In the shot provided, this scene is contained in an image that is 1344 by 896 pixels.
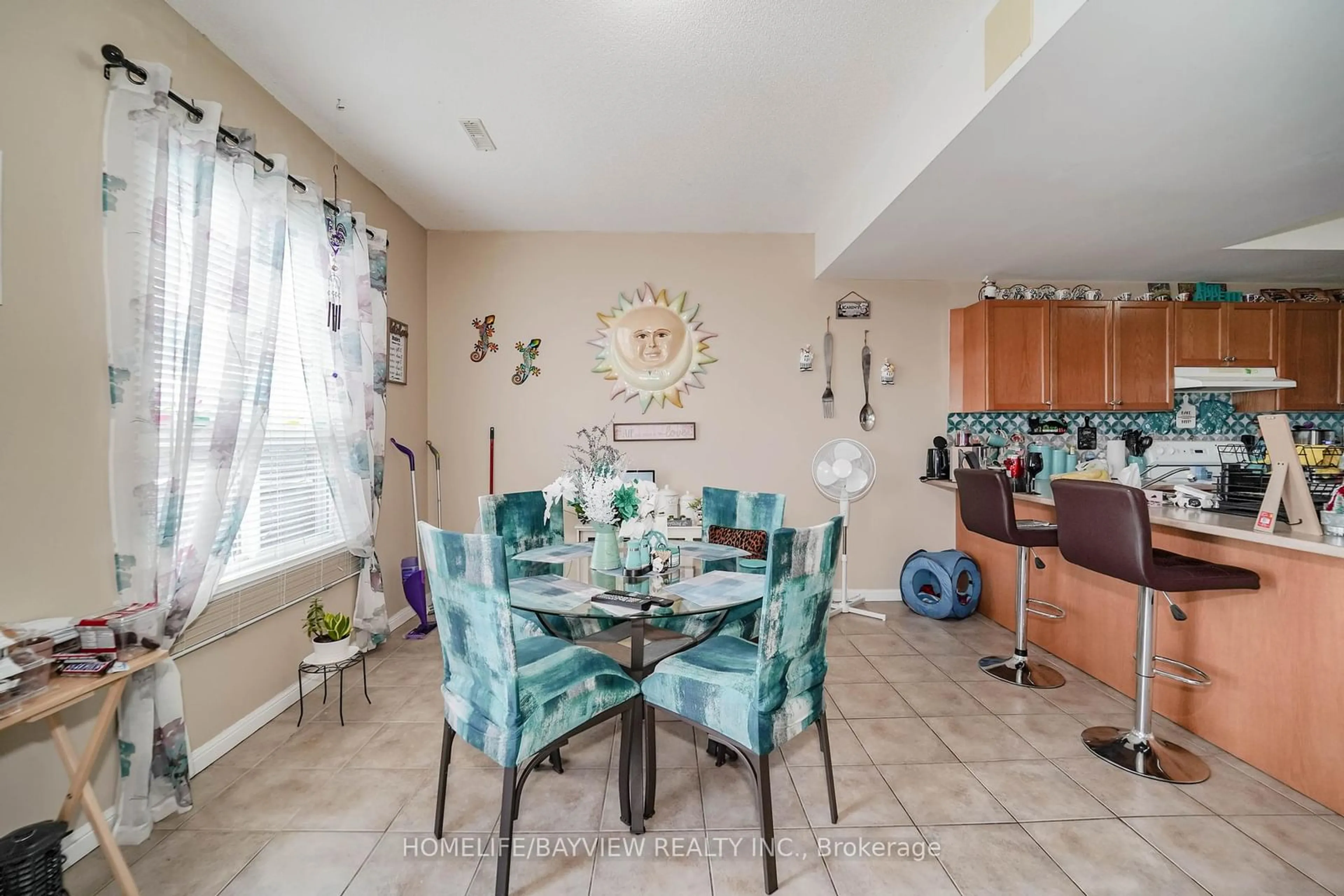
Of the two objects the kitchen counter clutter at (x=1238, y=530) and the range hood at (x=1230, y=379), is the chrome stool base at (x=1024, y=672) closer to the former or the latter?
the kitchen counter clutter at (x=1238, y=530)

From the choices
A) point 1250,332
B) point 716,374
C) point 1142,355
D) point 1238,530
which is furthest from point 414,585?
point 1250,332

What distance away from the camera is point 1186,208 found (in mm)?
2809

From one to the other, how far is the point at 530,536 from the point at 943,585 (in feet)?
8.95

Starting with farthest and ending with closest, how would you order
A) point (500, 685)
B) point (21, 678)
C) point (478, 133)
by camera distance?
point (478, 133) < point (500, 685) < point (21, 678)

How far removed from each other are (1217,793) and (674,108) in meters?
3.35

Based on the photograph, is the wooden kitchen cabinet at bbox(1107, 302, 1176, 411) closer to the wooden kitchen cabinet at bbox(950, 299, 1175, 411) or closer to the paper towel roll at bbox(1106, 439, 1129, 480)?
the wooden kitchen cabinet at bbox(950, 299, 1175, 411)

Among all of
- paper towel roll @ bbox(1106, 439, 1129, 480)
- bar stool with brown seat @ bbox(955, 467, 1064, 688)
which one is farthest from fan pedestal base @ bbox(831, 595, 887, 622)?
paper towel roll @ bbox(1106, 439, 1129, 480)

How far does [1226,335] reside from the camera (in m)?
3.97

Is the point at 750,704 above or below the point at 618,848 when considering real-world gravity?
above

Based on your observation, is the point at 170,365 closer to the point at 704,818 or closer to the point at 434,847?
the point at 434,847

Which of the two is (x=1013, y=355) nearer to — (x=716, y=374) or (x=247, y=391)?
(x=716, y=374)

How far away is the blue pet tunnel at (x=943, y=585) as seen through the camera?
A: 12.3 ft

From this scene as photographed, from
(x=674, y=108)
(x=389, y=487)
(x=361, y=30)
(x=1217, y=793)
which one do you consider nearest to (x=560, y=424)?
(x=389, y=487)

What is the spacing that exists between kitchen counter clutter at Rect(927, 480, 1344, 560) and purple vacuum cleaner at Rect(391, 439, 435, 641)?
3616 mm
